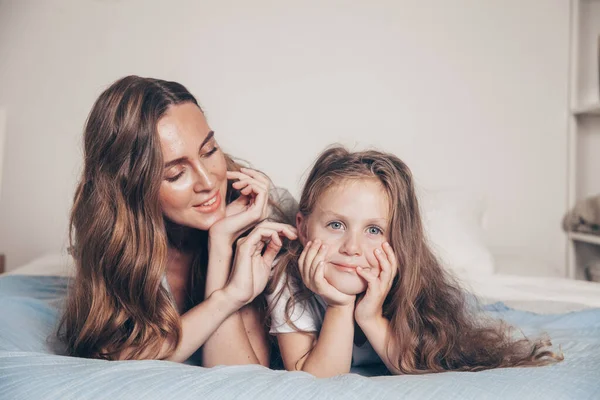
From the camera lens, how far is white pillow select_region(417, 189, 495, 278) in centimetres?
196

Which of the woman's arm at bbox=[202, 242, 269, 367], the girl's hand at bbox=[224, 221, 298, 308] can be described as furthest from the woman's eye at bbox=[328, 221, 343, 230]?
the woman's arm at bbox=[202, 242, 269, 367]

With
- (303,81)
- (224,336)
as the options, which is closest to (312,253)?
(224,336)

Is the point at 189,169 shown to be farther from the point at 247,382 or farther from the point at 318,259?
the point at 247,382

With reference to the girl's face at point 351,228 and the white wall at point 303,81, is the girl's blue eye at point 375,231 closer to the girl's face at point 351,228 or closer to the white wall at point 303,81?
the girl's face at point 351,228

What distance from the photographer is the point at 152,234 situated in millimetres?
1108

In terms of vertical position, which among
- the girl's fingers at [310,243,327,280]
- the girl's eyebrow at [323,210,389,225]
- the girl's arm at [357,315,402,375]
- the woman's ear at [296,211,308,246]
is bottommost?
the girl's arm at [357,315,402,375]

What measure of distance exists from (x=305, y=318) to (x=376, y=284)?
0.57 ft

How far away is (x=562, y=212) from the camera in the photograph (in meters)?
2.70

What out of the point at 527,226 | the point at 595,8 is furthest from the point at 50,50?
the point at 595,8

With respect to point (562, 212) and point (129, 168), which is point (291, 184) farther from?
point (129, 168)

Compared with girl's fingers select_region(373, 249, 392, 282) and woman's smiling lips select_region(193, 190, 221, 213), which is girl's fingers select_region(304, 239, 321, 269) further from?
woman's smiling lips select_region(193, 190, 221, 213)

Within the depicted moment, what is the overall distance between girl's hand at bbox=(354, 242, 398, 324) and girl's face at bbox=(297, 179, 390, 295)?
Result: 16mm

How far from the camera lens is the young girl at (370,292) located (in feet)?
3.19

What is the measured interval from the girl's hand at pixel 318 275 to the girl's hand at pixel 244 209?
0.18m
